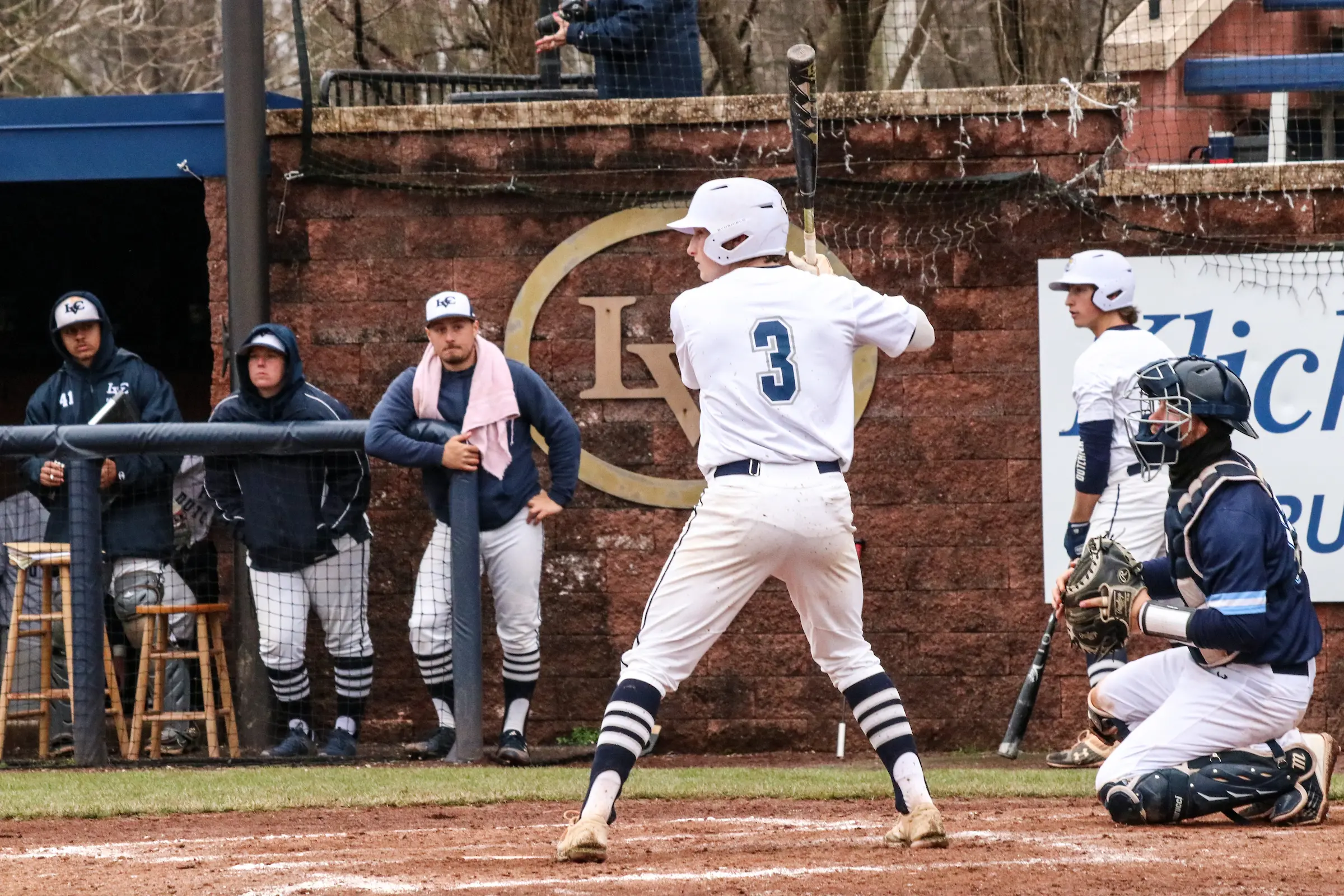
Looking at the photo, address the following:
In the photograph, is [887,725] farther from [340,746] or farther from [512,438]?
[340,746]

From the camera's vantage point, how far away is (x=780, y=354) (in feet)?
16.5

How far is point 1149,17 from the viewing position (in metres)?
10.4

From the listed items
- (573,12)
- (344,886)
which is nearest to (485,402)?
(573,12)

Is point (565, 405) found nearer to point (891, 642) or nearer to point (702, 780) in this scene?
point (891, 642)

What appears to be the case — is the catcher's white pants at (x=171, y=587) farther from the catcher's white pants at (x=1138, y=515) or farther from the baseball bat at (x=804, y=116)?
the catcher's white pants at (x=1138, y=515)

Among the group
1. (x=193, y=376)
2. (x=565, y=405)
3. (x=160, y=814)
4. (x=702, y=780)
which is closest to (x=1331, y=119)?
(x=565, y=405)

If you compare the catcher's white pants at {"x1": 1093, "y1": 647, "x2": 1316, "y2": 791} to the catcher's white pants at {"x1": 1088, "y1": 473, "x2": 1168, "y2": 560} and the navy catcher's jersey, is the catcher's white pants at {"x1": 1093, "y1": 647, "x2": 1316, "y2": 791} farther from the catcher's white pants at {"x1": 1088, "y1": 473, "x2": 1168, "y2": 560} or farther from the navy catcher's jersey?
the catcher's white pants at {"x1": 1088, "y1": 473, "x2": 1168, "y2": 560}

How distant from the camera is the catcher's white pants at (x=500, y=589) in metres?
8.25

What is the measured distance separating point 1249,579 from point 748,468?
5.26 ft

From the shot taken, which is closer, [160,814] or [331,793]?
[160,814]

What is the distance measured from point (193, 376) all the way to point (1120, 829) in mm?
8830

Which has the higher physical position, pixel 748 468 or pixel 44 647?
pixel 748 468

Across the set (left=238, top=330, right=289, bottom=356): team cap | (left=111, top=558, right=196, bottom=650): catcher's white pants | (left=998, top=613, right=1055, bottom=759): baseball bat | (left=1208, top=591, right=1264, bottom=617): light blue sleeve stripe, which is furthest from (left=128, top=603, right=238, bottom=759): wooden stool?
(left=1208, top=591, right=1264, bottom=617): light blue sleeve stripe

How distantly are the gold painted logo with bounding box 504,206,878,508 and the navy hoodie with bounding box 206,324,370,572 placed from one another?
1.12 meters
